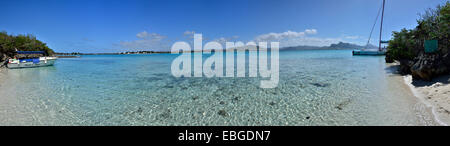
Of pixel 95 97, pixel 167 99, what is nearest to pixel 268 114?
pixel 167 99

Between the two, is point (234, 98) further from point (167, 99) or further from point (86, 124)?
point (86, 124)

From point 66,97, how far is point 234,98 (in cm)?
732

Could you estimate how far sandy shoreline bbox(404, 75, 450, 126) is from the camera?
3.98m

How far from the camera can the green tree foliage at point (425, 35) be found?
803 centimetres

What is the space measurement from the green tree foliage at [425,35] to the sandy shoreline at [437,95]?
8.37 ft

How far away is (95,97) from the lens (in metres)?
6.75

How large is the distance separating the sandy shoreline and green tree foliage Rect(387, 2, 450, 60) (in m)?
2.55

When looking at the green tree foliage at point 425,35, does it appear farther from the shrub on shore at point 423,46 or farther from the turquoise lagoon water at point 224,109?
the turquoise lagoon water at point 224,109

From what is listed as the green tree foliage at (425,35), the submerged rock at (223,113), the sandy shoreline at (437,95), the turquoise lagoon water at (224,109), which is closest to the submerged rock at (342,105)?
the turquoise lagoon water at (224,109)

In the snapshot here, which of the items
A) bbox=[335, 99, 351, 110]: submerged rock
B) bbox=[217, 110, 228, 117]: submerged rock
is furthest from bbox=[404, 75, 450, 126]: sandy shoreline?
bbox=[217, 110, 228, 117]: submerged rock

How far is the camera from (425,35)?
10.3 metres

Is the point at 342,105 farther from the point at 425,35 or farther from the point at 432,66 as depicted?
the point at 425,35

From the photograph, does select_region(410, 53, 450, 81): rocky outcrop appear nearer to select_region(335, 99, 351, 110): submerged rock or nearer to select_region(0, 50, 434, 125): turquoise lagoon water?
select_region(0, 50, 434, 125): turquoise lagoon water

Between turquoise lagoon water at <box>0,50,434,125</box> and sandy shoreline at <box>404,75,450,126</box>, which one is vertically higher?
sandy shoreline at <box>404,75,450,126</box>
